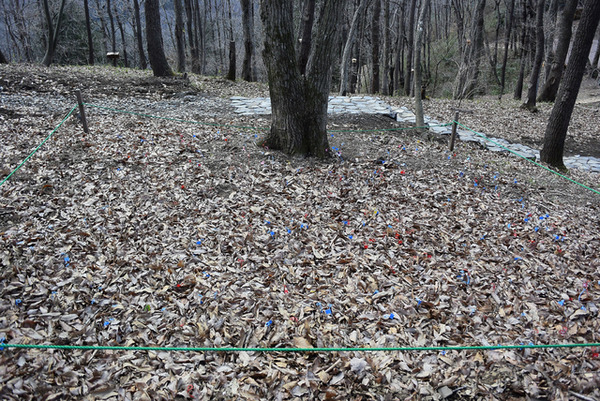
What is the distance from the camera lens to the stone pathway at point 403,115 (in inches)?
308

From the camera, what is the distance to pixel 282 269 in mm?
3742

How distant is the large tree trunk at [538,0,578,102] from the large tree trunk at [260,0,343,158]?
928 cm

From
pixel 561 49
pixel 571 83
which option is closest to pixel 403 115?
pixel 571 83

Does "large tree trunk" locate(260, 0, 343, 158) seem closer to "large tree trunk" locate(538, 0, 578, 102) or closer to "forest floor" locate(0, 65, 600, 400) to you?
"forest floor" locate(0, 65, 600, 400)

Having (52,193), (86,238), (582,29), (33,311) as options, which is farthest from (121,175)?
(582,29)

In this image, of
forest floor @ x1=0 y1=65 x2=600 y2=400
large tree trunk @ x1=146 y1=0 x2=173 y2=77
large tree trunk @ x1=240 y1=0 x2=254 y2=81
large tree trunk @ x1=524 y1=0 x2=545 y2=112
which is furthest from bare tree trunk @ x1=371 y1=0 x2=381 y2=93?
forest floor @ x1=0 y1=65 x2=600 y2=400

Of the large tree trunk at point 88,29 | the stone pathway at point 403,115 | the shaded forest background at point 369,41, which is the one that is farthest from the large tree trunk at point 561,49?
the large tree trunk at point 88,29

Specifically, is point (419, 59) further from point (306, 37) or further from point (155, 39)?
point (155, 39)

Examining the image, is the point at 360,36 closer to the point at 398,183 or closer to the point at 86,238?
the point at 398,183

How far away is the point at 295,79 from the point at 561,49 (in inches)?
404

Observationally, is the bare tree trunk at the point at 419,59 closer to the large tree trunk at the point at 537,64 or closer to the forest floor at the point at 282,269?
the forest floor at the point at 282,269

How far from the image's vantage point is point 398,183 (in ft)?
18.0

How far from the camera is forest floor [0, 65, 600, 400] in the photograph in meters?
2.67

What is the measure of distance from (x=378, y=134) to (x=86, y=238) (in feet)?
18.3
